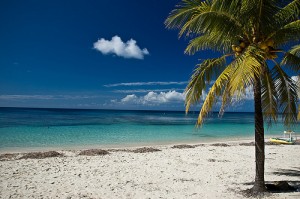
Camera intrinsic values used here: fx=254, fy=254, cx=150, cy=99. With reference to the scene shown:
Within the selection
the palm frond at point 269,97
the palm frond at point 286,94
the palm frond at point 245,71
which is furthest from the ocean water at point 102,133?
the palm frond at point 286,94

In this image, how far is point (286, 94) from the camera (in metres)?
6.09

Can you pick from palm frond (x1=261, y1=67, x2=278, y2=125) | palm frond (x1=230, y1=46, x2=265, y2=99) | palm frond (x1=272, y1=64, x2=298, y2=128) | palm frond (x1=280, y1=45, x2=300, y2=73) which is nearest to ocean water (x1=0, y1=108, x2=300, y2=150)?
palm frond (x1=230, y1=46, x2=265, y2=99)

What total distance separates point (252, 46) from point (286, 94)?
1.82 metres

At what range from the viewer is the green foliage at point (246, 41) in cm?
536

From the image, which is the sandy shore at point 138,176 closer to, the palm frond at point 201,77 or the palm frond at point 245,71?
the palm frond at point 201,77

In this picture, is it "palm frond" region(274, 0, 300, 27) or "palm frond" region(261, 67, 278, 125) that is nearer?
"palm frond" region(274, 0, 300, 27)

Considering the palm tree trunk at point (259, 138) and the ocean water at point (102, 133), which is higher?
the palm tree trunk at point (259, 138)

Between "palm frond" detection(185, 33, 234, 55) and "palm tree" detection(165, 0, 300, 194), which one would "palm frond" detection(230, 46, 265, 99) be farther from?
"palm frond" detection(185, 33, 234, 55)

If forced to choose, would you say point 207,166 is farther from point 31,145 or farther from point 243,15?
point 31,145

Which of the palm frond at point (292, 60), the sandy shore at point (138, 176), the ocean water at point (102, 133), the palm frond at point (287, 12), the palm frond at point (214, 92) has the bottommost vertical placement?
the ocean water at point (102, 133)

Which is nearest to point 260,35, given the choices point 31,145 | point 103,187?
point 103,187

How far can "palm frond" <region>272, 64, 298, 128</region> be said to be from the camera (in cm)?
582

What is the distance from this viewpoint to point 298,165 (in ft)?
33.8

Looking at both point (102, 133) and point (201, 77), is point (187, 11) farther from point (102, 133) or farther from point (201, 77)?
point (102, 133)
